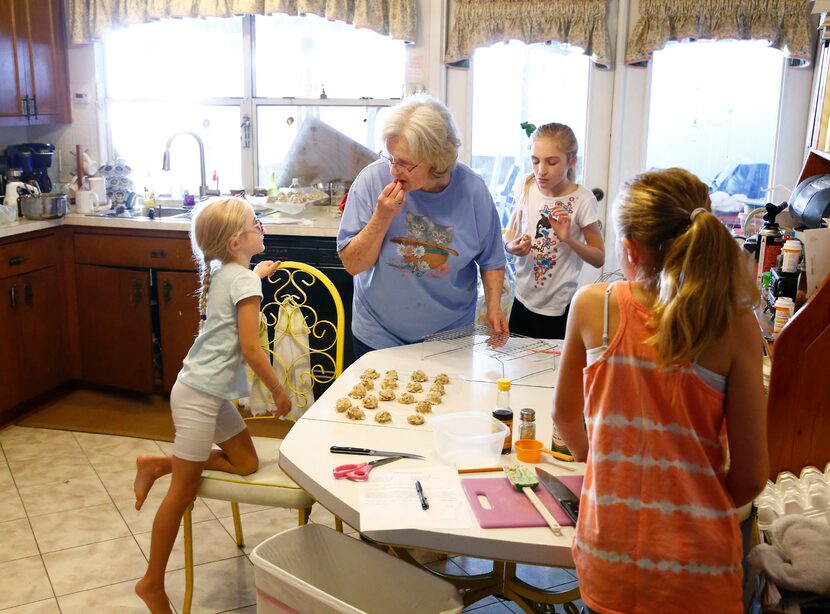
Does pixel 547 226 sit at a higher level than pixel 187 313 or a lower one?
higher

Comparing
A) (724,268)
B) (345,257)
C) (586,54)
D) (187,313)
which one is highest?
(586,54)

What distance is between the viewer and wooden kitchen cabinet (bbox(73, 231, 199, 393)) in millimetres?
3814

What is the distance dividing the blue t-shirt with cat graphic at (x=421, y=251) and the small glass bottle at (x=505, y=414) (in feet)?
1.95

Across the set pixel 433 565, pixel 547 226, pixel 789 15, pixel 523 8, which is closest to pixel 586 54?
pixel 523 8

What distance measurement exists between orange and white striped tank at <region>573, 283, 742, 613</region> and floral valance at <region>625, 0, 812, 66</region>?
270 centimetres

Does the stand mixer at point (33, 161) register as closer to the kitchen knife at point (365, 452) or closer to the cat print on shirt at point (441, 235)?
the cat print on shirt at point (441, 235)

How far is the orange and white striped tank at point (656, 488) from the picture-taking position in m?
1.16

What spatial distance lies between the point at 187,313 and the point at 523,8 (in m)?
2.09

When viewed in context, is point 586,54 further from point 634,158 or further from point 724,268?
point 724,268

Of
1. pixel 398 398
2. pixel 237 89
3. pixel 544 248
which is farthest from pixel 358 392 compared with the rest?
pixel 237 89

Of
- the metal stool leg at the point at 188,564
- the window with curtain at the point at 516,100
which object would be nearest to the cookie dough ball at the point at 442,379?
the metal stool leg at the point at 188,564

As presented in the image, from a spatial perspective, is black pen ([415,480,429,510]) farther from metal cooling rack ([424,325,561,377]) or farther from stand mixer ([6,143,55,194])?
stand mixer ([6,143,55,194])

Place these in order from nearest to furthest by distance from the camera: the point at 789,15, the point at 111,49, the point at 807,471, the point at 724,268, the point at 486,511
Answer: the point at 724,268, the point at 486,511, the point at 807,471, the point at 789,15, the point at 111,49

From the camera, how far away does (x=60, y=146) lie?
176 inches
